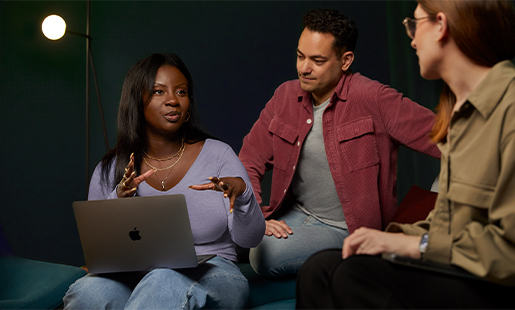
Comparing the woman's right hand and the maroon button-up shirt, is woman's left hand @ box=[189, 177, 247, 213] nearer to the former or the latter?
the woman's right hand

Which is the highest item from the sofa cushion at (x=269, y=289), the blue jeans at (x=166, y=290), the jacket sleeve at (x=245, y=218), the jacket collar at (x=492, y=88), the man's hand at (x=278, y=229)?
the jacket collar at (x=492, y=88)

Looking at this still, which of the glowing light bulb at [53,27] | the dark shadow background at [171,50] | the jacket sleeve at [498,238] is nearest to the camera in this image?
the jacket sleeve at [498,238]

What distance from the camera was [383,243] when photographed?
0.93m

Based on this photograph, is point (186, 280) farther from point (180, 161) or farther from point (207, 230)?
point (180, 161)

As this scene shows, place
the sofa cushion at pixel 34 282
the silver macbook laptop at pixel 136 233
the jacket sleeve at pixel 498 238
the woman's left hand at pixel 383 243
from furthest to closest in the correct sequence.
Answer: the sofa cushion at pixel 34 282
the silver macbook laptop at pixel 136 233
the woman's left hand at pixel 383 243
the jacket sleeve at pixel 498 238

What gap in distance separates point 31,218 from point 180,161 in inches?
66.1

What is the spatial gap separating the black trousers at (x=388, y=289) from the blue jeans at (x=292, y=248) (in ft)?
2.55

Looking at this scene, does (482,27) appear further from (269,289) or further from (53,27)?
(53,27)

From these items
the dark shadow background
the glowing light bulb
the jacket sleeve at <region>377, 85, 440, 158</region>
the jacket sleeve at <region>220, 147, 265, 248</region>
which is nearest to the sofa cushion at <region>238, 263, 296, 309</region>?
the jacket sleeve at <region>220, 147, 265, 248</region>

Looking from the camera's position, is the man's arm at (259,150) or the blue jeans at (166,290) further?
the man's arm at (259,150)

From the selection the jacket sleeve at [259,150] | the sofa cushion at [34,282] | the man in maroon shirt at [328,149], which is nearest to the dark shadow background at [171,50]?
the jacket sleeve at [259,150]

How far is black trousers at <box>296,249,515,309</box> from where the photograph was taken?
866 mm

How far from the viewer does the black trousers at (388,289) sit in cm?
87

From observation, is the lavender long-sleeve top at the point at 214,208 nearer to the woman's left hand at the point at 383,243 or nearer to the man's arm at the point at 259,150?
the man's arm at the point at 259,150
